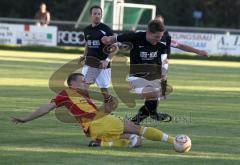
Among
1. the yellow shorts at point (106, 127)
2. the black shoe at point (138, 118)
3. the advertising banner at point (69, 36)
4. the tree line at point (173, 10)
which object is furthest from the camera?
the tree line at point (173, 10)

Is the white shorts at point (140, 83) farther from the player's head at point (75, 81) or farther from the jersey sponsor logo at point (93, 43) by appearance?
the player's head at point (75, 81)

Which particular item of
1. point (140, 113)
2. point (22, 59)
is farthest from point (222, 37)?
point (140, 113)

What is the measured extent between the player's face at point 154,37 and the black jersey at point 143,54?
13 cm

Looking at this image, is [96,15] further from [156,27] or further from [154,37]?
[156,27]

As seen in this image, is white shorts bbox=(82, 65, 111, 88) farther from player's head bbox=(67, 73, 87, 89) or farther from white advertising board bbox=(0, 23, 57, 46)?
white advertising board bbox=(0, 23, 57, 46)

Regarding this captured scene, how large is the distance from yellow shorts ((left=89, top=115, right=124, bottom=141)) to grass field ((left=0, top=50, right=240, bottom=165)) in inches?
10.5

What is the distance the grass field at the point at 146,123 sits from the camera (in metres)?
9.58

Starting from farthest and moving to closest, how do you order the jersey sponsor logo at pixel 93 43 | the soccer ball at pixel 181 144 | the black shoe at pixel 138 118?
1. the jersey sponsor logo at pixel 93 43
2. the black shoe at pixel 138 118
3. the soccer ball at pixel 181 144

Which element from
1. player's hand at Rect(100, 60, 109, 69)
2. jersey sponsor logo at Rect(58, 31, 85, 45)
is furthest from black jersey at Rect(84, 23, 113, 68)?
jersey sponsor logo at Rect(58, 31, 85, 45)

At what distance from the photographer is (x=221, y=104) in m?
16.8

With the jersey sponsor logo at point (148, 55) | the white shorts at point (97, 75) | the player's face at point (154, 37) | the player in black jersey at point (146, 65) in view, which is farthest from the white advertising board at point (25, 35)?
the player's face at point (154, 37)

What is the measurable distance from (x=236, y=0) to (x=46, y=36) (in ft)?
115

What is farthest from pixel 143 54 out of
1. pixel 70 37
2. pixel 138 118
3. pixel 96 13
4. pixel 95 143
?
pixel 70 37

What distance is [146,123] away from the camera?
43.6 ft
